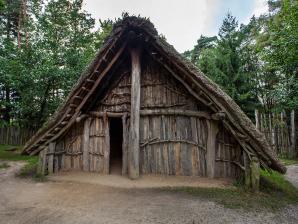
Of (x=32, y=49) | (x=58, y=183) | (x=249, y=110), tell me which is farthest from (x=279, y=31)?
(x=32, y=49)

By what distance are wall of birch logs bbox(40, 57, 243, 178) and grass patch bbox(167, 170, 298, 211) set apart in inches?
32.5

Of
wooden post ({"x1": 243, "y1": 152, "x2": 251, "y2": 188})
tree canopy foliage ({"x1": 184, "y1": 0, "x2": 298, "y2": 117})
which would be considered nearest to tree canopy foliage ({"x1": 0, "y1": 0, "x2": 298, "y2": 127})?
tree canopy foliage ({"x1": 184, "y1": 0, "x2": 298, "y2": 117})

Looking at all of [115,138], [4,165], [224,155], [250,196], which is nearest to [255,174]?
[250,196]

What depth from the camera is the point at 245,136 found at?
5.45m

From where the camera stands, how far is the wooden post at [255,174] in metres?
5.34

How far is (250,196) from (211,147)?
1.55 metres

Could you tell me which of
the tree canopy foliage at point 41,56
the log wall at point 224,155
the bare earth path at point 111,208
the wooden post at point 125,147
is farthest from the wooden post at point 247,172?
the tree canopy foliage at point 41,56

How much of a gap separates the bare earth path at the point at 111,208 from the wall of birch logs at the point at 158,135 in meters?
1.29

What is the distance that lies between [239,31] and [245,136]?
42.6 ft

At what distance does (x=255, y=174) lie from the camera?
5352 millimetres

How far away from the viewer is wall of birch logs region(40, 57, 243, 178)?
631cm

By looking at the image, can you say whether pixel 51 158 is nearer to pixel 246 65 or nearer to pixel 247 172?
pixel 247 172

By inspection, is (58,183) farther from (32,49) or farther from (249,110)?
(249,110)

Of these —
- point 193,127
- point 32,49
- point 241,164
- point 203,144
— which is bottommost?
point 241,164
